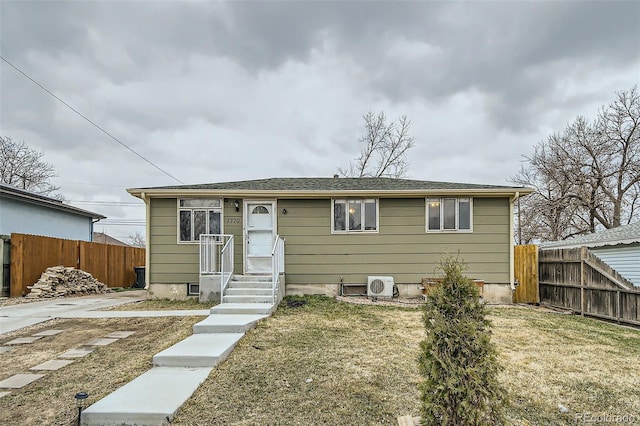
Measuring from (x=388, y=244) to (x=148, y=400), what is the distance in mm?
6954

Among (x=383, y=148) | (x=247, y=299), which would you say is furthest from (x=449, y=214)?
(x=383, y=148)

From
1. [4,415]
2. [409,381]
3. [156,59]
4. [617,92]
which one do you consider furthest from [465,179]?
[4,415]

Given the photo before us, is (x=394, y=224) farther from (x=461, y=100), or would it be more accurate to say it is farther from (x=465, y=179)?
(x=465, y=179)

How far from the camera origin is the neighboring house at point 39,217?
12.3 metres

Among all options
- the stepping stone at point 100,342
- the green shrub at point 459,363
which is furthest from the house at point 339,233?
the green shrub at point 459,363

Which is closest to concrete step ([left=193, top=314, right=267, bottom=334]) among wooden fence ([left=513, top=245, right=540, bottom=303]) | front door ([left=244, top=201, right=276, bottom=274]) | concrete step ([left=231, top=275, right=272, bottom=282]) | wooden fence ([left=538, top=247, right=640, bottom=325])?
concrete step ([left=231, top=275, right=272, bottom=282])

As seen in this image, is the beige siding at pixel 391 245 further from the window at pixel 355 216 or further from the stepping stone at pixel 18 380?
the stepping stone at pixel 18 380

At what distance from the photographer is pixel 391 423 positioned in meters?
2.81

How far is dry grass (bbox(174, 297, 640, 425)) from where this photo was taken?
9.87 feet

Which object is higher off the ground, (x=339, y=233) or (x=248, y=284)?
(x=339, y=233)

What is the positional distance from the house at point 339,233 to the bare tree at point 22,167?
17315mm

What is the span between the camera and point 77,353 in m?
4.71

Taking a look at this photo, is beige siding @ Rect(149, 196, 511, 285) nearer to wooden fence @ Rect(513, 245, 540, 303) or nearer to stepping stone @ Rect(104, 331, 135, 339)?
wooden fence @ Rect(513, 245, 540, 303)

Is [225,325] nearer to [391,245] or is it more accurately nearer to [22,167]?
[391,245]
